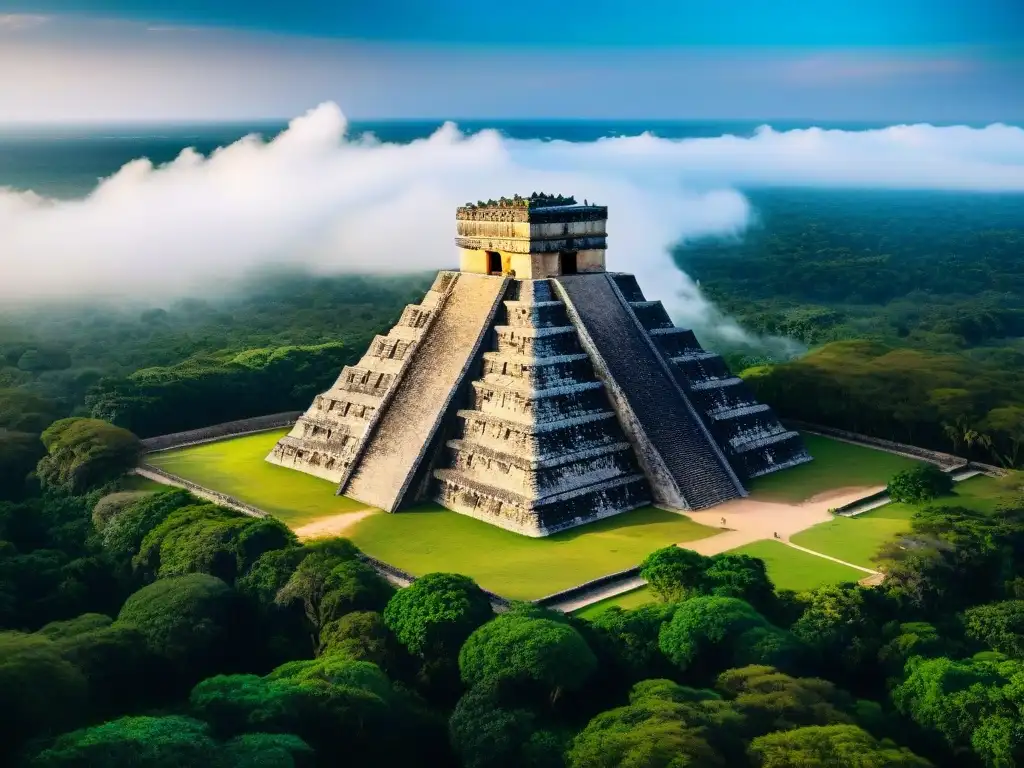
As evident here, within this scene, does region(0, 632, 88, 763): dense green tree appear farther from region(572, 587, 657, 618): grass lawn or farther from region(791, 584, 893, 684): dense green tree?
region(791, 584, 893, 684): dense green tree

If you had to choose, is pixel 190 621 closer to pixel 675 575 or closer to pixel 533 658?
pixel 533 658

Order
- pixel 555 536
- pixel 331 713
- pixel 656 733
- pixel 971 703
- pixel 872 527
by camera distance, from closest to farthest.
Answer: pixel 656 733, pixel 331 713, pixel 971 703, pixel 555 536, pixel 872 527

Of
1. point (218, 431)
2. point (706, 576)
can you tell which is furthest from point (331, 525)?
point (218, 431)

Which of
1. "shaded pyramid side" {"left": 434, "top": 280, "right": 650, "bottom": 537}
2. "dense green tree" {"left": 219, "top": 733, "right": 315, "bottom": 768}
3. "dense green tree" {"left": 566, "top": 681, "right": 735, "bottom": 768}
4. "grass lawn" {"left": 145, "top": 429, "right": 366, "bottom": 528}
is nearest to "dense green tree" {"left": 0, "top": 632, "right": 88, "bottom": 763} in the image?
"dense green tree" {"left": 219, "top": 733, "right": 315, "bottom": 768}

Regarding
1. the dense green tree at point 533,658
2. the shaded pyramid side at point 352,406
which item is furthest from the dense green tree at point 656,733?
the shaded pyramid side at point 352,406

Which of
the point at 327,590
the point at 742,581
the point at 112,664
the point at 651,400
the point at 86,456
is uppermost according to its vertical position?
the point at 651,400

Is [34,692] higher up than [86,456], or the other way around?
[86,456]

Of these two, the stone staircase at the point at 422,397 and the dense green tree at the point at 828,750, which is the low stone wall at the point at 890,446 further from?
the dense green tree at the point at 828,750
